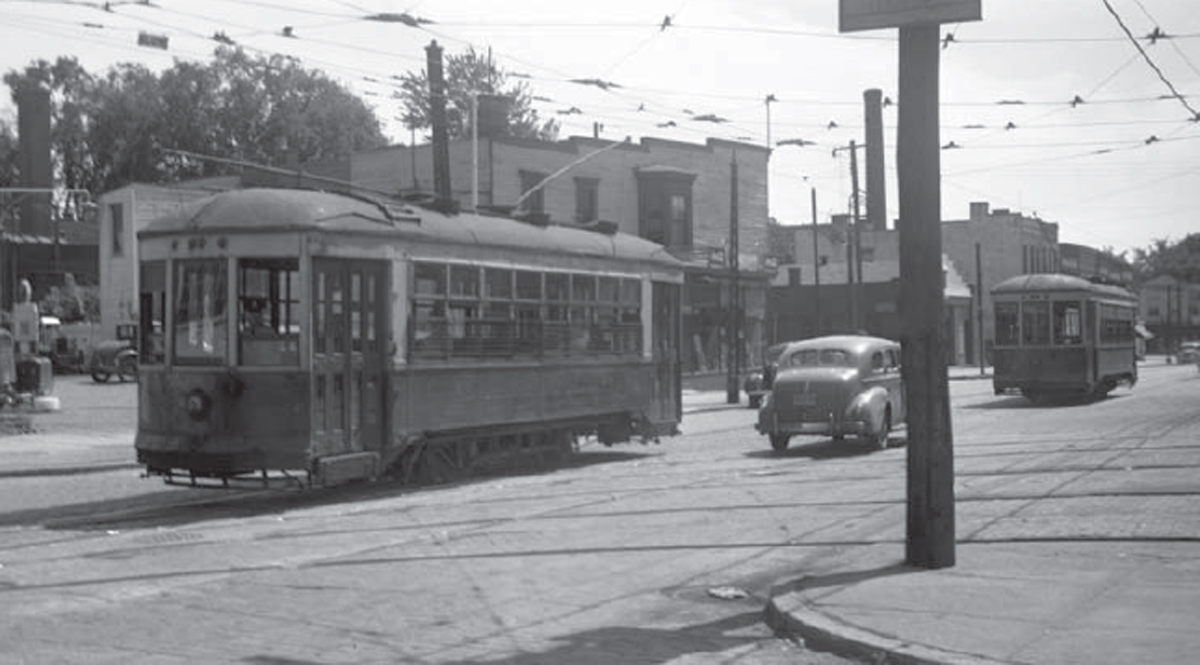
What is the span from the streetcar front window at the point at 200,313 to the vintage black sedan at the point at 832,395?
31.1 feet

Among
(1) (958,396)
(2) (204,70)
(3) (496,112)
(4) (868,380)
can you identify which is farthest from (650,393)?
(2) (204,70)

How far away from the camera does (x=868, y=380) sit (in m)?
22.4

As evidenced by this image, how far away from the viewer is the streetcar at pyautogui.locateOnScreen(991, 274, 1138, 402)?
3531 centimetres

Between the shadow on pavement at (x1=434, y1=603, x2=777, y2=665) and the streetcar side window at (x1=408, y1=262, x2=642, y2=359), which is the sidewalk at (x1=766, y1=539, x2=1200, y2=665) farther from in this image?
the streetcar side window at (x1=408, y1=262, x2=642, y2=359)

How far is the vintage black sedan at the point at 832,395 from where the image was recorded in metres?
21.7

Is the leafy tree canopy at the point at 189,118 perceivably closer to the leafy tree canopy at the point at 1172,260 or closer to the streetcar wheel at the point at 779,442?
the streetcar wheel at the point at 779,442

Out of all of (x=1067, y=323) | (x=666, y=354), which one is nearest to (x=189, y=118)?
(x=1067, y=323)

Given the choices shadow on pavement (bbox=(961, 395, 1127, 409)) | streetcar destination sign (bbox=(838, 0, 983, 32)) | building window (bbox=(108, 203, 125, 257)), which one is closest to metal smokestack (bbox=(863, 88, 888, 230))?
shadow on pavement (bbox=(961, 395, 1127, 409))

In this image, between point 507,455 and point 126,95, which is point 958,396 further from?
point 126,95

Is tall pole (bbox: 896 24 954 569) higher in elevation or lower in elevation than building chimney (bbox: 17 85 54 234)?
lower

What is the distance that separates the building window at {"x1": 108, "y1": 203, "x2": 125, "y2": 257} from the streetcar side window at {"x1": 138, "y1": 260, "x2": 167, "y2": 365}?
4095 cm

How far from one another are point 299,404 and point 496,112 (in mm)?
39460

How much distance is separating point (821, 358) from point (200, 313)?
10651mm

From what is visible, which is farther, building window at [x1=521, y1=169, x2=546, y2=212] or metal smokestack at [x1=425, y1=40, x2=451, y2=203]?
building window at [x1=521, y1=169, x2=546, y2=212]
